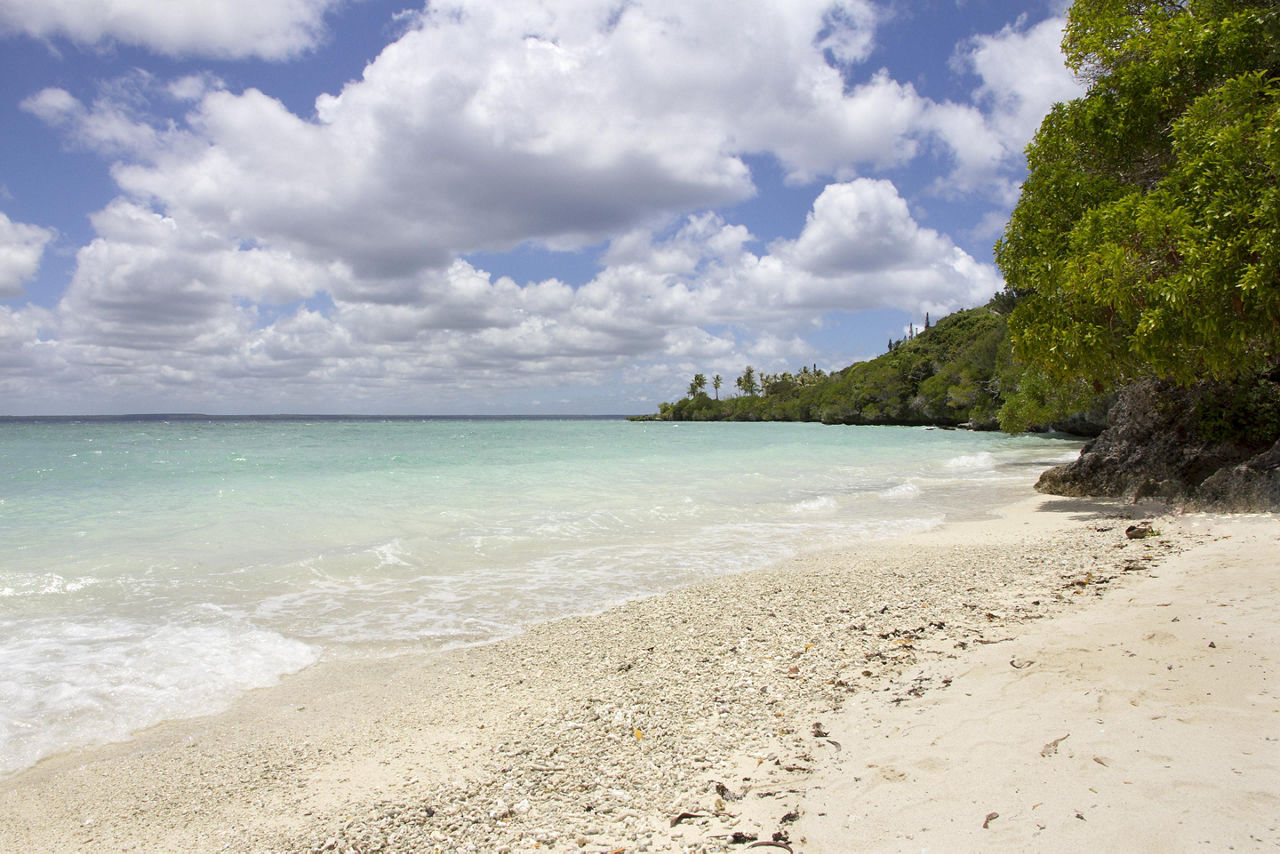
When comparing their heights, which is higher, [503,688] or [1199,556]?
[1199,556]

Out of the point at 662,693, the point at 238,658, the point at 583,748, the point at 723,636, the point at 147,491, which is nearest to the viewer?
the point at 583,748

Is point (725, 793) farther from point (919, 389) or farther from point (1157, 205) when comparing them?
point (919, 389)

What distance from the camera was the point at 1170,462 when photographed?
12938 millimetres

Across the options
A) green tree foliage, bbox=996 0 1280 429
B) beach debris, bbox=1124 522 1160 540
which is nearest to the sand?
beach debris, bbox=1124 522 1160 540

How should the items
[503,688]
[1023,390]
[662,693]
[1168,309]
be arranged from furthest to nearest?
[1023,390] → [1168,309] → [503,688] → [662,693]

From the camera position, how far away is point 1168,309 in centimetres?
951


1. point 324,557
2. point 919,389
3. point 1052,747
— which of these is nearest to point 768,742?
point 1052,747

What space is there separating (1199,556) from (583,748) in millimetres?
7087

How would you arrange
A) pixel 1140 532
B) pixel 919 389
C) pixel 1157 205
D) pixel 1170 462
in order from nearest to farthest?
pixel 1140 532 → pixel 1157 205 → pixel 1170 462 → pixel 919 389

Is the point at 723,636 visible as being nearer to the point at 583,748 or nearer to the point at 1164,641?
the point at 583,748

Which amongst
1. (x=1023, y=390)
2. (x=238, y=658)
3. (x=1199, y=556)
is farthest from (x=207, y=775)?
(x=1023, y=390)

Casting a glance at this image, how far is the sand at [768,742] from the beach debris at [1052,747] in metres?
0.01

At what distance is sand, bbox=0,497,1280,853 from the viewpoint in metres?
2.72

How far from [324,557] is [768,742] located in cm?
878
